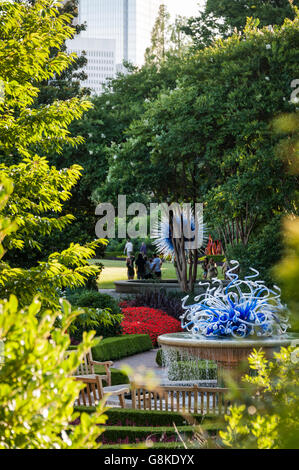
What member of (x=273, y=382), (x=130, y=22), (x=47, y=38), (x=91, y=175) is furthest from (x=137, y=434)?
(x=130, y=22)

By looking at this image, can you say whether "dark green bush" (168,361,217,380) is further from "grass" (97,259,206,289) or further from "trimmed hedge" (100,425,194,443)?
"grass" (97,259,206,289)

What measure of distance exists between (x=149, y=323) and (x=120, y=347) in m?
2.69

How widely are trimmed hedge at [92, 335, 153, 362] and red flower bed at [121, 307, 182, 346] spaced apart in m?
0.66

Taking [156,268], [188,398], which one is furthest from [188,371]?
[156,268]

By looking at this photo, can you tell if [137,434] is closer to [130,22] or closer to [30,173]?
[30,173]

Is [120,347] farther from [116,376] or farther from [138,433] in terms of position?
[138,433]

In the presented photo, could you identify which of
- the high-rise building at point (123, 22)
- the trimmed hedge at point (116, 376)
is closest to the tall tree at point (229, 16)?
the trimmed hedge at point (116, 376)

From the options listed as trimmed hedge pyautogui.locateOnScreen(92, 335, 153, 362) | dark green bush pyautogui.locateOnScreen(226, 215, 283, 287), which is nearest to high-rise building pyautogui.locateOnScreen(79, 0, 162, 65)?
dark green bush pyautogui.locateOnScreen(226, 215, 283, 287)

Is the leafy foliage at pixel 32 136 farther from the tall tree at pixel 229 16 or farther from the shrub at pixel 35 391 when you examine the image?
the tall tree at pixel 229 16

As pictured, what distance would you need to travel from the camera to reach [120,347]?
44.2 feet

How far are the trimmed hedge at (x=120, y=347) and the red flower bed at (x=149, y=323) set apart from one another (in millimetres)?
657

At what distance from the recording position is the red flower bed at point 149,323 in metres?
15.5

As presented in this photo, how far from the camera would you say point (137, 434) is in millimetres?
6125

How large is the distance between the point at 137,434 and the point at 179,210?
14.7 metres
